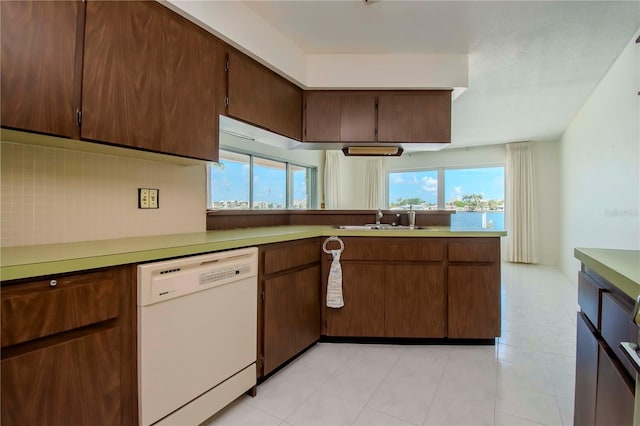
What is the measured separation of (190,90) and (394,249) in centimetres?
170

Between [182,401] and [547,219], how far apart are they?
6608 millimetres

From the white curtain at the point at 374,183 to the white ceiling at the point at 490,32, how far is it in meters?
3.81

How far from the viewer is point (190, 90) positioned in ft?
5.59

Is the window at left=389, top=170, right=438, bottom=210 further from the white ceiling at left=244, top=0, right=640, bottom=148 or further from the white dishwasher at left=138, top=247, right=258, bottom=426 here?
the white dishwasher at left=138, top=247, right=258, bottom=426

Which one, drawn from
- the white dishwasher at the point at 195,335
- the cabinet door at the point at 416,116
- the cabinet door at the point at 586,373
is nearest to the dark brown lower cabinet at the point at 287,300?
the white dishwasher at the point at 195,335

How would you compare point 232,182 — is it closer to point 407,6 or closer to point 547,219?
point 407,6

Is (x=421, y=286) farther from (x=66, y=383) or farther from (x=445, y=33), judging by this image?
(x=66, y=383)

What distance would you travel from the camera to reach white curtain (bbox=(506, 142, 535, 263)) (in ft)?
19.1

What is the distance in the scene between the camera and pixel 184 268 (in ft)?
4.42

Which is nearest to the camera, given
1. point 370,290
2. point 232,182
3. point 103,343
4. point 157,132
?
point 103,343

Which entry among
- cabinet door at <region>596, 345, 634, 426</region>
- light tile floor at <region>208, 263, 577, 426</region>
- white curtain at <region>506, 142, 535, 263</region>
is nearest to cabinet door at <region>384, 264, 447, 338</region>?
light tile floor at <region>208, 263, 577, 426</region>

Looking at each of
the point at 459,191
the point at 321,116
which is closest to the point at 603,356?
the point at 321,116

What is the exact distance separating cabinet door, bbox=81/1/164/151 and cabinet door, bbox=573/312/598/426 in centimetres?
198

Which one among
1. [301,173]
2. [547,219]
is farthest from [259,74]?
[547,219]
